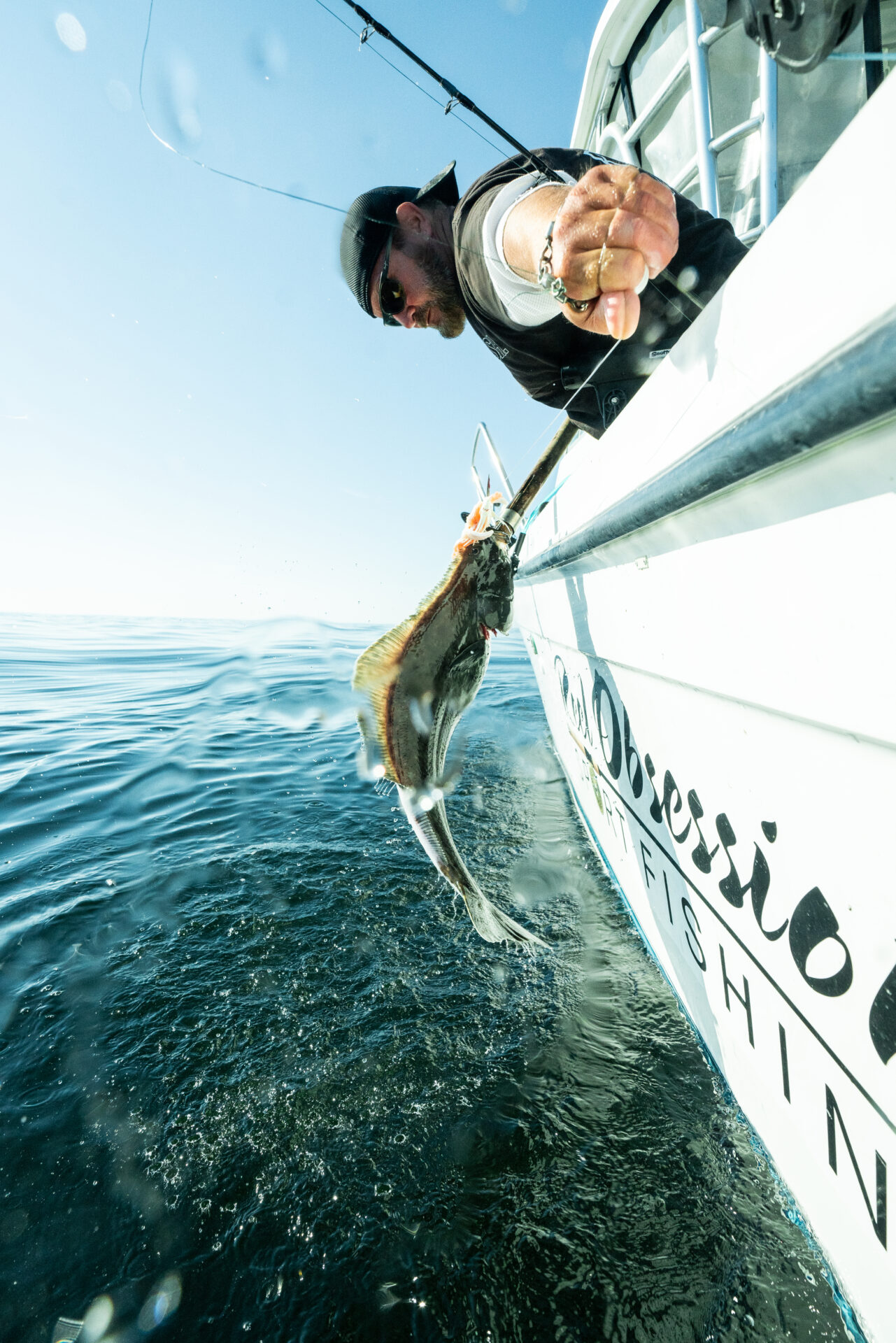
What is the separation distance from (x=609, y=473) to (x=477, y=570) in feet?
2.49

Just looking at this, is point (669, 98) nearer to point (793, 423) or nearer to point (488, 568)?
point (488, 568)

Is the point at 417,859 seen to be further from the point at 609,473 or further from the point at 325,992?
the point at 609,473

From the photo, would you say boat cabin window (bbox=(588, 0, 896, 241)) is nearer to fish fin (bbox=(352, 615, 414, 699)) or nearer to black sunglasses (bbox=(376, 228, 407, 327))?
black sunglasses (bbox=(376, 228, 407, 327))

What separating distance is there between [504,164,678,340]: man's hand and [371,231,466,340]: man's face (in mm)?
1310

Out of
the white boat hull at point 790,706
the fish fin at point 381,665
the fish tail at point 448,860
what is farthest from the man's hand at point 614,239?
the fish tail at point 448,860

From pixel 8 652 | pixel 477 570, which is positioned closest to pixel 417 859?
pixel 477 570

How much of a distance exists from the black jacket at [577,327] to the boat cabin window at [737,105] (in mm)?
1786

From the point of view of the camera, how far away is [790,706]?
41.8 inches

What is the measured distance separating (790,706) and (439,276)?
2.30m

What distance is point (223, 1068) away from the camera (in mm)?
2080

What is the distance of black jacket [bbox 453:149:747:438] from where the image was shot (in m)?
1.64

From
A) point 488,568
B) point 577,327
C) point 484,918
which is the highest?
point 577,327

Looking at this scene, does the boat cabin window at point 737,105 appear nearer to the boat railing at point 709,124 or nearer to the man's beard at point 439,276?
the boat railing at point 709,124

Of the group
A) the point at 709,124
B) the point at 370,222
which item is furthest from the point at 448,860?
the point at 709,124
